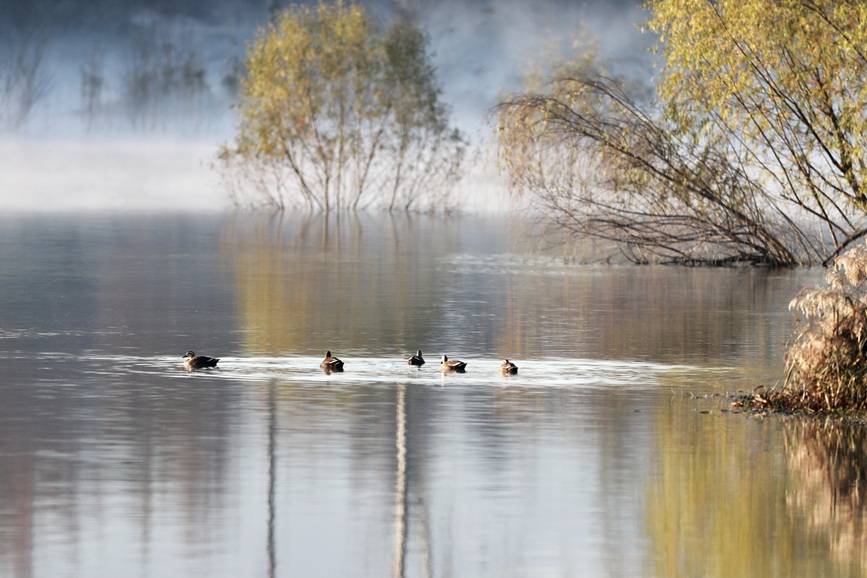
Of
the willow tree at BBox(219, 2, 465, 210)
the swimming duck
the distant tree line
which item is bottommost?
the swimming duck

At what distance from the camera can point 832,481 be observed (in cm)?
1075

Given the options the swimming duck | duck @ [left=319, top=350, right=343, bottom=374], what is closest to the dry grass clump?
the swimming duck

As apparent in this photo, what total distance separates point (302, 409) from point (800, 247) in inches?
891

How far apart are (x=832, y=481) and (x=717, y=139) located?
17583 mm

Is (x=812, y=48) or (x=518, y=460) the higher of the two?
(x=812, y=48)

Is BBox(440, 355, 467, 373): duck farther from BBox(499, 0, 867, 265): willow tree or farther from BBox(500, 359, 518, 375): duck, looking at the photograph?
BBox(499, 0, 867, 265): willow tree

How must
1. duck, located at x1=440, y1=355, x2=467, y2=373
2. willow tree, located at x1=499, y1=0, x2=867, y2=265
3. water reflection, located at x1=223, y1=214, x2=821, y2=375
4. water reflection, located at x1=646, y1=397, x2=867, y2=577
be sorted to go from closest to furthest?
water reflection, located at x1=646, y1=397, x2=867, y2=577 < duck, located at x1=440, y1=355, x2=467, y2=373 < water reflection, located at x1=223, y1=214, x2=821, y2=375 < willow tree, located at x1=499, y1=0, x2=867, y2=265

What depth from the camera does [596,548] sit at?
8.93m

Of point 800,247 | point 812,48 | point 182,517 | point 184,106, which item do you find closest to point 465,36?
point 184,106

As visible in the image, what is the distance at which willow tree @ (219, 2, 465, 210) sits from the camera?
244ft

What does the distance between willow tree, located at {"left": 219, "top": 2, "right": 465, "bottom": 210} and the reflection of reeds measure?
200ft

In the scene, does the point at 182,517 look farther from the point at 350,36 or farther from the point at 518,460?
the point at 350,36

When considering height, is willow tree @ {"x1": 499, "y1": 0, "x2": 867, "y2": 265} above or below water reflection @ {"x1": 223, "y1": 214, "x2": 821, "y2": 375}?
above

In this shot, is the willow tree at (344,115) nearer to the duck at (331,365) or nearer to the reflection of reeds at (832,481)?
the duck at (331,365)
